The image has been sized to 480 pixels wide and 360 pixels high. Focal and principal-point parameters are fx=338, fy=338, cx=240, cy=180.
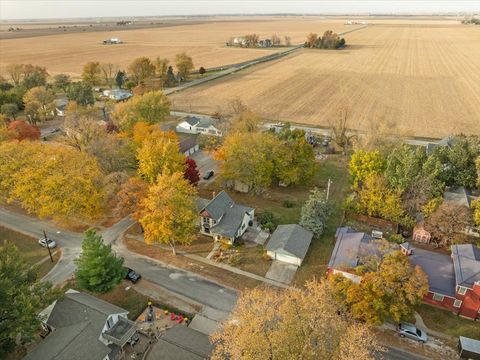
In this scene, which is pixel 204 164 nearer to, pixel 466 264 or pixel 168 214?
pixel 168 214

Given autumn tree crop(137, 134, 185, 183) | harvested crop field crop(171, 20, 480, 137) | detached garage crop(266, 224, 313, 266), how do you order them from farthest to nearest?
harvested crop field crop(171, 20, 480, 137) → autumn tree crop(137, 134, 185, 183) → detached garage crop(266, 224, 313, 266)

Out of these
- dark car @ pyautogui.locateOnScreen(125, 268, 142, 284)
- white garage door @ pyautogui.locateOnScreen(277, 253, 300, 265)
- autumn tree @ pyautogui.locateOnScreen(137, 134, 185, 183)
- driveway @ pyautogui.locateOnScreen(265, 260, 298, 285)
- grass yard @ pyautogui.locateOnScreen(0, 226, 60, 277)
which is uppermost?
autumn tree @ pyautogui.locateOnScreen(137, 134, 185, 183)

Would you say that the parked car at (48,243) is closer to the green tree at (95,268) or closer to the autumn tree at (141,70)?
→ the green tree at (95,268)

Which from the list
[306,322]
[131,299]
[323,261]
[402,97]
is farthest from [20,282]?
[402,97]

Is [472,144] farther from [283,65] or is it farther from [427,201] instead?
[283,65]

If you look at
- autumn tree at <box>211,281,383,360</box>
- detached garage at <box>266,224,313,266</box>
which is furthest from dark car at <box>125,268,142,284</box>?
autumn tree at <box>211,281,383,360</box>

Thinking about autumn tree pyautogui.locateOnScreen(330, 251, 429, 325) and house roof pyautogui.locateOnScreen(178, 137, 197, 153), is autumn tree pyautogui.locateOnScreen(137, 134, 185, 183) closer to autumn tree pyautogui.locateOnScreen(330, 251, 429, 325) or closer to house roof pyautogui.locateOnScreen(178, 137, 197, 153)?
house roof pyautogui.locateOnScreen(178, 137, 197, 153)

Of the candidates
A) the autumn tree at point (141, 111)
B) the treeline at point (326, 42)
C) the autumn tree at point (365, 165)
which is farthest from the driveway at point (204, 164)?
the treeline at point (326, 42)
